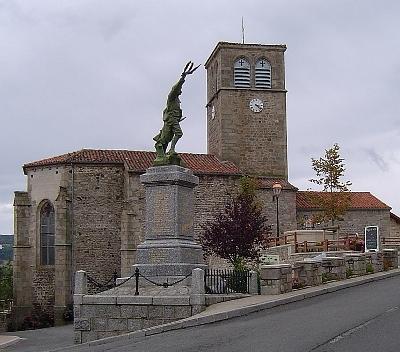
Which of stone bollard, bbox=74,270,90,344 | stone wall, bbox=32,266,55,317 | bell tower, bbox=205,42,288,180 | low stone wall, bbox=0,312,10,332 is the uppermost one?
bell tower, bbox=205,42,288,180

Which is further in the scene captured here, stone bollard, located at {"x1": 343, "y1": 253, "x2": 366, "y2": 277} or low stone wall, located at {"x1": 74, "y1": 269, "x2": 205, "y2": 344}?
stone bollard, located at {"x1": 343, "y1": 253, "x2": 366, "y2": 277}

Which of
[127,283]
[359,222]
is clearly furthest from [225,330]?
[359,222]

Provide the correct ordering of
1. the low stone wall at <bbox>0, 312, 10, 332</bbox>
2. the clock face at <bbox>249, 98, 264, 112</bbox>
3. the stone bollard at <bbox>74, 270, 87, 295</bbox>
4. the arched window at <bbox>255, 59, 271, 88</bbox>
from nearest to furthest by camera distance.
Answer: the stone bollard at <bbox>74, 270, 87, 295</bbox>, the low stone wall at <bbox>0, 312, 10, 332</bbox>, the clock face at <bbox>249, 98, 264, 112</bbox>, the arched window at <bbox>255, 59, 271, 88</bbox>

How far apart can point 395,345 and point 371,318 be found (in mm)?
2912

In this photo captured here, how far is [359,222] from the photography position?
46844 millimetres

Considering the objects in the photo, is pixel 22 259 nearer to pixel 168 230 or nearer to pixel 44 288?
pixel 44 288

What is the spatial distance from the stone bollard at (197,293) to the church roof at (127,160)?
73.3 ft

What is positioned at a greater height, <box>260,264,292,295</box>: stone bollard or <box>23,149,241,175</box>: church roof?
<box>23,149,241,175</box>: church roof

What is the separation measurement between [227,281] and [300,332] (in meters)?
6.13

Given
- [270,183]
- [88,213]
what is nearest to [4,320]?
[88,213]

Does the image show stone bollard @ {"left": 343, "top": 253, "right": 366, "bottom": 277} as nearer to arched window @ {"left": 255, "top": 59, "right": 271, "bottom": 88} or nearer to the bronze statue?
the bronze statue

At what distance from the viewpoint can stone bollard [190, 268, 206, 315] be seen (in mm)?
15414

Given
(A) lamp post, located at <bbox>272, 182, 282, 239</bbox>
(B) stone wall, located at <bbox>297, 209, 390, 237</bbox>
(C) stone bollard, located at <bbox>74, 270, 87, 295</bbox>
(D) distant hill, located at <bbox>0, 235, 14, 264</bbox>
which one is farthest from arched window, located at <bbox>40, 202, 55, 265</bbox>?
(C) stone bollard, located at <bbox>74, 270, 87, 295</bbox>

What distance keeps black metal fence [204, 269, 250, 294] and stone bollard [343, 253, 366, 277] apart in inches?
228
